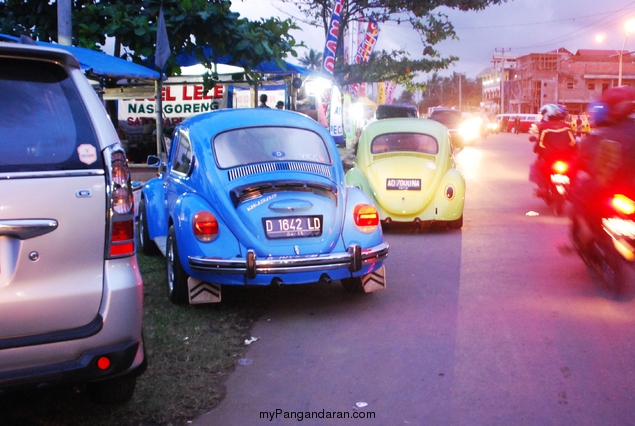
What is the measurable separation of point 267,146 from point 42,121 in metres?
3.42

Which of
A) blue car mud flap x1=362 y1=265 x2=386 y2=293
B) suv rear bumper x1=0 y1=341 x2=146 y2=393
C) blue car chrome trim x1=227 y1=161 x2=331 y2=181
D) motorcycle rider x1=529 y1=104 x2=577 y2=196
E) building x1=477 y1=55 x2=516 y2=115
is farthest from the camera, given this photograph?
building x1=477 y1=55 x2=516 y2=115

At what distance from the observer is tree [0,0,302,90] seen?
12.1m

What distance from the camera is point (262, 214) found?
584 centimetres

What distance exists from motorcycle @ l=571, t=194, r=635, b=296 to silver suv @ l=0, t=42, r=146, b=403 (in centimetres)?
427

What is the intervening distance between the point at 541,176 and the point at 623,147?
5.79 m

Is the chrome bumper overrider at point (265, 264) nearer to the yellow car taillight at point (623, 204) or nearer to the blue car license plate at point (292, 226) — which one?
the blue car license plate at point (292, 226)

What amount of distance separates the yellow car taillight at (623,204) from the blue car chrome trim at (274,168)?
8.20 ft

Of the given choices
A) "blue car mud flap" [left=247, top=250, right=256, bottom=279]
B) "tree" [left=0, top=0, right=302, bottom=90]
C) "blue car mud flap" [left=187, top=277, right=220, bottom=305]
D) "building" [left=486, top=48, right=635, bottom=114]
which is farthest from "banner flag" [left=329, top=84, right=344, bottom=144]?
"building" [left=486, top=48, right=635, bottom=114]

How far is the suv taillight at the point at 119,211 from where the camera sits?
325 cm

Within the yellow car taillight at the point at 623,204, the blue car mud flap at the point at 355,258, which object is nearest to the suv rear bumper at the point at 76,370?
the blue car mud flap at the point at 355,258

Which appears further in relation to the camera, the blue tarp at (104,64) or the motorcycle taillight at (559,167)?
the motorcycle taillight at (559,167)

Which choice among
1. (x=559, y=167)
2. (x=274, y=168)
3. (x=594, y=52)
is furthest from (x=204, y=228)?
(x=594, y=52)

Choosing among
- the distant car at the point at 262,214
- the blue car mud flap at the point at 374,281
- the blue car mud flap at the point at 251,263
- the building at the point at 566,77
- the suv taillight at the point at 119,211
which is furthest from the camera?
the building at the point at 566,77

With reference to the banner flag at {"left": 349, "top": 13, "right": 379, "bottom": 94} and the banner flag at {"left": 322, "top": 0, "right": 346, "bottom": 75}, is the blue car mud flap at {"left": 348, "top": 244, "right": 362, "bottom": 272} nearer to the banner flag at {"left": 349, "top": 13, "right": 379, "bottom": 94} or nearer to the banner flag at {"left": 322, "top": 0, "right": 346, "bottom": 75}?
the banner flag at {"left": 322, "top": 0, "right": 346, "bottom": 75}
